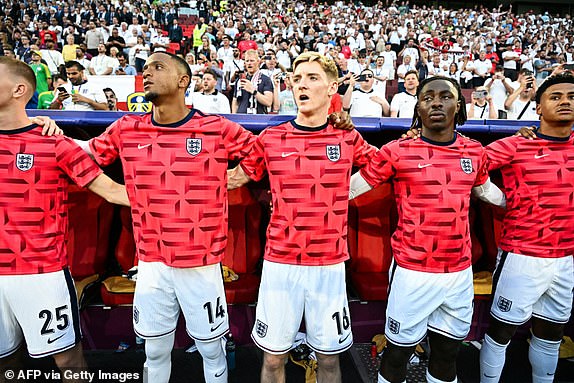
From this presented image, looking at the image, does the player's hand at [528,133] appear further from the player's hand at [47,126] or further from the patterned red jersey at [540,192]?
the player's hand at [47,126]

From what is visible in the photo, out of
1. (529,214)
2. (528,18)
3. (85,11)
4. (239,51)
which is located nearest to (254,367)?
(529,214)

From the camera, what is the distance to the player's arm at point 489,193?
286 cm

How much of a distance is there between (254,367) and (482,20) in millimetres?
20729

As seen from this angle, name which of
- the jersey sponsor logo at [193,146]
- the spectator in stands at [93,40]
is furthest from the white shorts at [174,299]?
the spectator in stands at [93,40]

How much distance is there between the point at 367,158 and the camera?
2.73 m

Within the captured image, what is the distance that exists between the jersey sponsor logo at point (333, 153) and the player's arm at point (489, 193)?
949 mm

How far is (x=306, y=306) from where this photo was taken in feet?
8.32

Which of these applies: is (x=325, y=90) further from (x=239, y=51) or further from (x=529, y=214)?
(x=239, y=51)

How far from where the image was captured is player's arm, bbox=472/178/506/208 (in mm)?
2855

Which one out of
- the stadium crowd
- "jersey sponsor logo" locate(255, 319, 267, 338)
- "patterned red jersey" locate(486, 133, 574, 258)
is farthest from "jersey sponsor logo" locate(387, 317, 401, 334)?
the stadium crowd

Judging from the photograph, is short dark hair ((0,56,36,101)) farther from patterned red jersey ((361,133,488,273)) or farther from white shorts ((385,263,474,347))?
white shorts ((385,263,474,347))

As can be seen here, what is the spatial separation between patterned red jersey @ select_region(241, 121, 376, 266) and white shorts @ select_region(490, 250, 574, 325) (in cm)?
110

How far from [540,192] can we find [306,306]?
5.16 feet

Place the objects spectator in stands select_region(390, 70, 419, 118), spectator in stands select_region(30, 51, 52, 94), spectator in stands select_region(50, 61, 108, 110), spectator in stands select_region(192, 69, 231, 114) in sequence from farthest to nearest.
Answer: spectator in stands select_region(30, 51, 52, 94) → spectator in stands select_region(390, 70, 419, 118) → spectator in stands select_region(192, 69, 231, 114) → spectator in stands select_region(50, 61, 108, 110)
